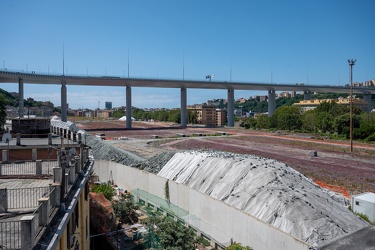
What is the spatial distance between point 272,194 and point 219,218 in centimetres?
260

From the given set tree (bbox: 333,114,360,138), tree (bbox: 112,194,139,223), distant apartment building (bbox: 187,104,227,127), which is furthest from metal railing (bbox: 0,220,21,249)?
distant apartment building (bbox: 187,104,227,127)

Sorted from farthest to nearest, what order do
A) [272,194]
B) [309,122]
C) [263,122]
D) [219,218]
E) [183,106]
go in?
[183,106], [263,122], [309,122], [219,218], [272,194]

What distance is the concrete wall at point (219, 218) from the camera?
1070cm

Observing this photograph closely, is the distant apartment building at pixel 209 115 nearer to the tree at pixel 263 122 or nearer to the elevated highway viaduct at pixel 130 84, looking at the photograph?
the elevated highway viaduct at pixel 130 84

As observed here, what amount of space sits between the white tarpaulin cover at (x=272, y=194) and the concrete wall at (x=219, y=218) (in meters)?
0.67

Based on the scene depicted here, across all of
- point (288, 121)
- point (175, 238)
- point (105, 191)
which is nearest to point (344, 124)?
point (288, 121)

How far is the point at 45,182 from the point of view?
8.98 metres

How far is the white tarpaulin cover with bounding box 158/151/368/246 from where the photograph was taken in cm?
1113

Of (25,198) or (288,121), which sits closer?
(25,198)

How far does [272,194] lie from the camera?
13250 millimetres

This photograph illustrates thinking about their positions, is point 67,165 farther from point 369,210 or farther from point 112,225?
point 369,210

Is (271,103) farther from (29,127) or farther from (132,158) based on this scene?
(29,127)

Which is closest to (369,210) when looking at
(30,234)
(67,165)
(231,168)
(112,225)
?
(231,168)

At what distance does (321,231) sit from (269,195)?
2875mm
